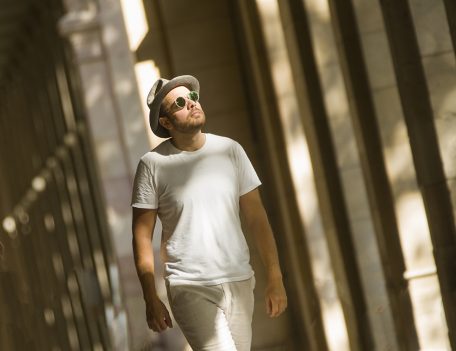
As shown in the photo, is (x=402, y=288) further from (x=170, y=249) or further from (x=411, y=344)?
(x=170, y=249)

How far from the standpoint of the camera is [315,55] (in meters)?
11.9

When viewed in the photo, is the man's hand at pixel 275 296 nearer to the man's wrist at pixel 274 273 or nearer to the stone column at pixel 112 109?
the man's wrist at pixel 274 273

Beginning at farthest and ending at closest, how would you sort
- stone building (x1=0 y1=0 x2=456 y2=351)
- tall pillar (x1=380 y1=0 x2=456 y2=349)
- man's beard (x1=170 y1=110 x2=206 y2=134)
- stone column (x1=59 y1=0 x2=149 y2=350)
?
stone column (x1=59 y1=0 x2=149 y2=350), stone building (x1=0 y1=0 x2=456 y2=351), tall pillar (x1=380 y1=0 x2=456 y2=349), man's beard (x1=170 y1=110 x2=206 y2=134)

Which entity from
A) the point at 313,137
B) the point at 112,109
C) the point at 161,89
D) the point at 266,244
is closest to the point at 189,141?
the point at 161,89

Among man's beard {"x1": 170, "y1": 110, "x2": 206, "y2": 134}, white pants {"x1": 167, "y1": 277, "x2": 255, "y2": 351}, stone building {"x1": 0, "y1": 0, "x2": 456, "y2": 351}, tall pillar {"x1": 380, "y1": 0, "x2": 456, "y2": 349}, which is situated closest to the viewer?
man's beard {"x1": 170, "y1": 110, "x2": 206, "y2": 134}

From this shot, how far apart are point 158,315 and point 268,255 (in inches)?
18.8

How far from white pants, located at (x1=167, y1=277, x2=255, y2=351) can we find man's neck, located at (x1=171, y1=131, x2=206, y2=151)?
1.76 feet

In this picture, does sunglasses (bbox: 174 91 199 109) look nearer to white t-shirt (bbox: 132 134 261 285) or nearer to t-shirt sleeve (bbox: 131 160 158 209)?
white t-shirt (bbox: 132 134 261 285)

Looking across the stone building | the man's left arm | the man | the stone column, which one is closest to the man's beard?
the man

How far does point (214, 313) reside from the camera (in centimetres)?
506

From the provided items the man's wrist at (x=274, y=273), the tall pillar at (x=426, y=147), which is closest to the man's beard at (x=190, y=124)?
the man's wrist at (x=274, y=273)

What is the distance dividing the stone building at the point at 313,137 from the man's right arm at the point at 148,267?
2.81m

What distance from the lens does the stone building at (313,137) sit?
7.96m

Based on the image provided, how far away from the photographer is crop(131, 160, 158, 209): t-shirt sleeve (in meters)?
5.07
